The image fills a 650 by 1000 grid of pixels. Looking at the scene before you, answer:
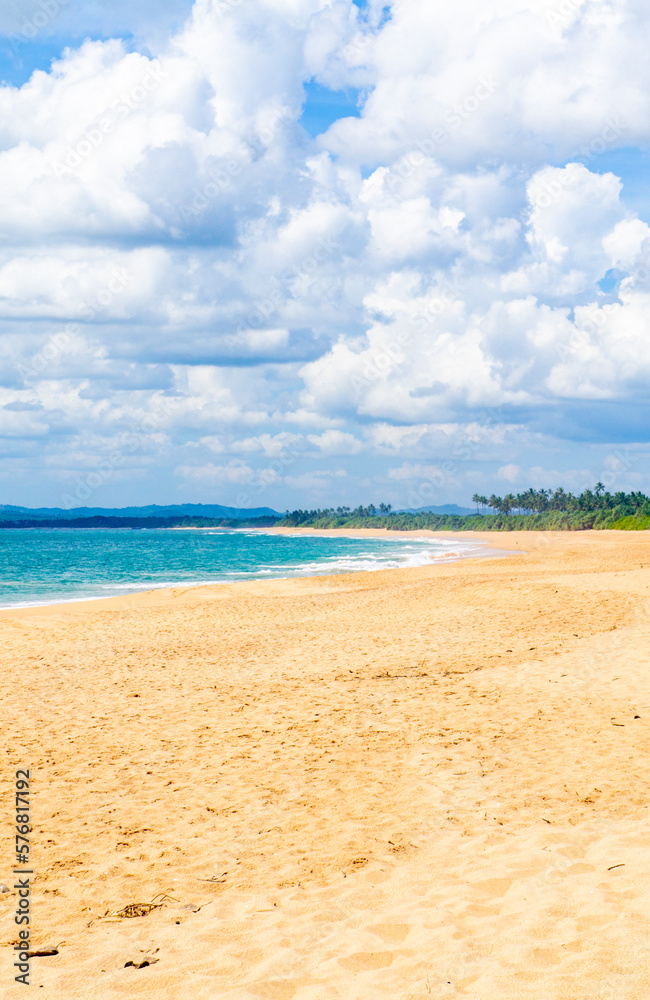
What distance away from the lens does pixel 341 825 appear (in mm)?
6598

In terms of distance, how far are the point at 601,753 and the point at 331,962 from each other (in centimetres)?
474

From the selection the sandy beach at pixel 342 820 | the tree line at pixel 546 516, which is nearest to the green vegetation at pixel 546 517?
the tree line at pixel 546 516

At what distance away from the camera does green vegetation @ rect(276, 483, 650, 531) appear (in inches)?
4067

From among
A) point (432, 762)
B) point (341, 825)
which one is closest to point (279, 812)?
point (341, 825)

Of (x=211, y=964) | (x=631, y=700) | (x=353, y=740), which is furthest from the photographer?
(x=631, y=700)

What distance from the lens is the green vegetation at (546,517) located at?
4067 inches

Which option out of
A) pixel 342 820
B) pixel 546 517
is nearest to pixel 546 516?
pixel 546 517

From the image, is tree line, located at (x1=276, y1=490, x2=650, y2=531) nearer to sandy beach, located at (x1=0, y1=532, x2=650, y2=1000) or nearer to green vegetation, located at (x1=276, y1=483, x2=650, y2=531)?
green vegetation, located at (x1=276, y1=483, x2=650, y2=531)

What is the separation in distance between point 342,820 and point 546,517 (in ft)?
412

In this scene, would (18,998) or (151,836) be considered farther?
(151,836)

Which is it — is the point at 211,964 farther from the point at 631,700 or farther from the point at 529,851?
the point at 631,700

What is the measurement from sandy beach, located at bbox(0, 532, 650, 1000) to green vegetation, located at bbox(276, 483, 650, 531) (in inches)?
3217

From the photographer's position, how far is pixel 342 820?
6699 millimetres

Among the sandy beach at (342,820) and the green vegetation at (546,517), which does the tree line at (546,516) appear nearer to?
the green vegetation at (546,517)
